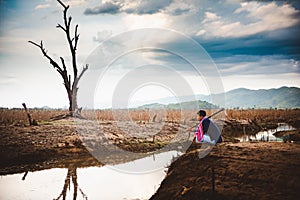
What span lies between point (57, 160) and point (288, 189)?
1184 centimetres

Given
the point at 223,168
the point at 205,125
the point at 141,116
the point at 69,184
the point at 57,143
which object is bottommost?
the point at 69,184

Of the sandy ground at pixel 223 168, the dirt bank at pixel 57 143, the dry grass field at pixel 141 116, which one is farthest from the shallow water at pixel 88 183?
the dry grass field at pixel 141 116

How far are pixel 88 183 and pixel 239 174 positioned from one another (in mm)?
6460

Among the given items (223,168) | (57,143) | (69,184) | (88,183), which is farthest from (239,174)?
(57,143)

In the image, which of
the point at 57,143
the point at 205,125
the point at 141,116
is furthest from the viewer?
the point at 141,116

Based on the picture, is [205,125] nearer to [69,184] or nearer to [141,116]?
[69,184]

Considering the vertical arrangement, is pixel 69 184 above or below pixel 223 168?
below

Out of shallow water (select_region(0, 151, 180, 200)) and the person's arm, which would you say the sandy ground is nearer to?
the person's arm

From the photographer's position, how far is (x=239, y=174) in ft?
24.6

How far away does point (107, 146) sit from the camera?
18.8 m

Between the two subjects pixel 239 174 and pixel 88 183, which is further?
pixel 88 183

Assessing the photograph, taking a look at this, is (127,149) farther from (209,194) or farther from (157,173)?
(209,194)

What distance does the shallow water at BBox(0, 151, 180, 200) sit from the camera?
1053 cm

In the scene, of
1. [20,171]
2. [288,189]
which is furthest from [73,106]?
[288,189]
